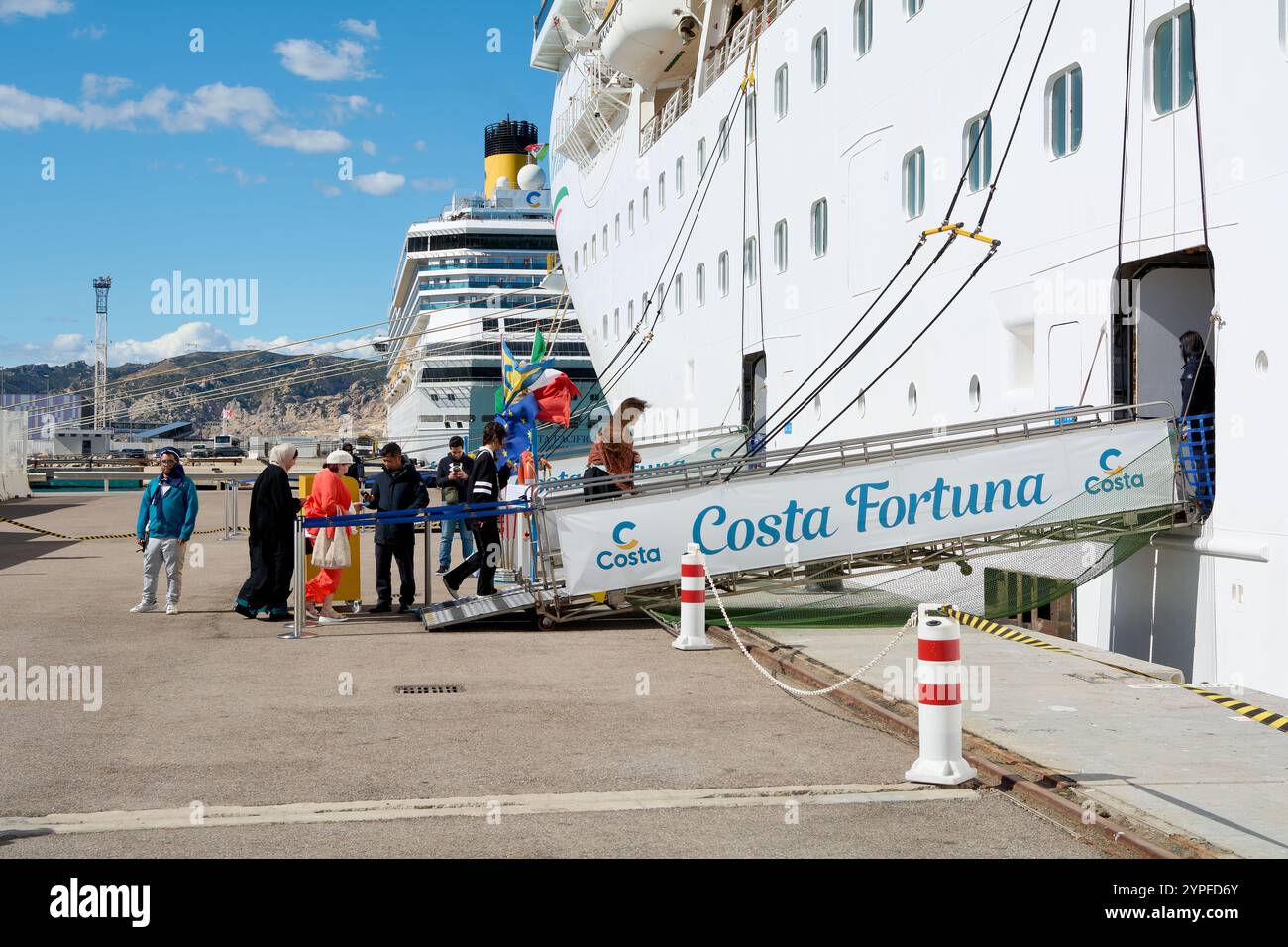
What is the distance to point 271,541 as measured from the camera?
42.1 feet

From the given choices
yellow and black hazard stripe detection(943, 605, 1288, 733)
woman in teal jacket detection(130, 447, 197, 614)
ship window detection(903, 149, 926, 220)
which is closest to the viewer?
yellow and black hazard stripe detection(943, 605, 1288, 733)

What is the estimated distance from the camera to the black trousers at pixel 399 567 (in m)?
13.6

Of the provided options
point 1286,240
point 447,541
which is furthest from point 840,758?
point 447,541

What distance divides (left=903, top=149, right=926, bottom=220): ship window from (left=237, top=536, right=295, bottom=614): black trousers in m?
7.97

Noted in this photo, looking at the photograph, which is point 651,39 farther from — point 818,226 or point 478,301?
point 478,301

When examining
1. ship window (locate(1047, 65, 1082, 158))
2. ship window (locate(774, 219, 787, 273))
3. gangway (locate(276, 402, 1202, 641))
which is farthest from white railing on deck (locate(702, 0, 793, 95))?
gangway (locate(276, 402, 1202, 641))

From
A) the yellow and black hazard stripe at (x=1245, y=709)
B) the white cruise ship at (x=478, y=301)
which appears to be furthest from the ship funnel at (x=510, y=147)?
the yellow and black hazard stripe at (x=1245, y=709)

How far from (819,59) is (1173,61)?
307 inches

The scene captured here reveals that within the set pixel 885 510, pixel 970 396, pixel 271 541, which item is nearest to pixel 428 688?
pixel 885 510

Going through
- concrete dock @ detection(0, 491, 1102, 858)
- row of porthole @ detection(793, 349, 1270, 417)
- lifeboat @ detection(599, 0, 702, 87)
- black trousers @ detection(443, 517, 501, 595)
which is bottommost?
concrete dock @ detection(0, 491, 1102, 858)

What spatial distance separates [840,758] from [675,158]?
1910cm

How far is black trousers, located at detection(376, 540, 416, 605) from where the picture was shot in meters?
13.6

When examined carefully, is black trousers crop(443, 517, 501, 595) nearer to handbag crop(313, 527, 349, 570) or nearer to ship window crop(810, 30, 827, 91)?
handbag crop(313, 527, 349, 570)
